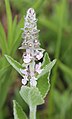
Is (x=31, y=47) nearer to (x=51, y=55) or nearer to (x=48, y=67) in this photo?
(x=48, y=67)

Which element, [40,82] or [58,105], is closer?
[40,82]

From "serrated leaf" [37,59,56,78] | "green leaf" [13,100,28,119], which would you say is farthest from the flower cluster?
"green leaf" [13,100,28,119]

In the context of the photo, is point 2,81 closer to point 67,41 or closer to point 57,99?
point 57,99

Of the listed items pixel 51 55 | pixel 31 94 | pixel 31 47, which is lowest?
pixel 51 55

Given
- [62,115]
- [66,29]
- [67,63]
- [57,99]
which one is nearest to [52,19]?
[66,29]

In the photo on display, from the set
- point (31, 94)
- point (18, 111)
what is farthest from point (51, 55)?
point (31, 94)

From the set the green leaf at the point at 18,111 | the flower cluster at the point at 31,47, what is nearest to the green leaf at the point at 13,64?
the flower cluster at the point at 31,47
